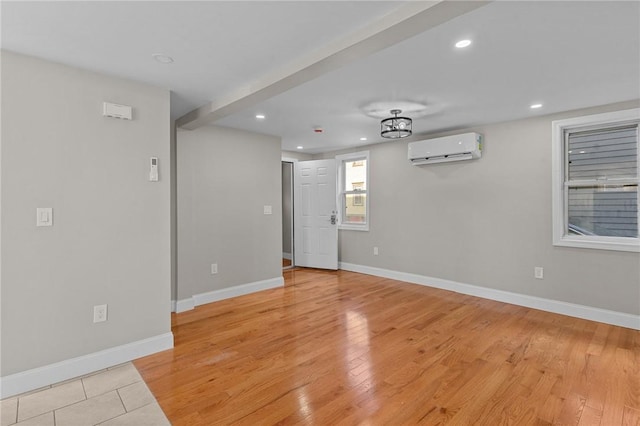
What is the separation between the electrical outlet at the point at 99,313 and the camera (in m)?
2.46

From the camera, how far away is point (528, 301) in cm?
390

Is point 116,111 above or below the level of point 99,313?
above

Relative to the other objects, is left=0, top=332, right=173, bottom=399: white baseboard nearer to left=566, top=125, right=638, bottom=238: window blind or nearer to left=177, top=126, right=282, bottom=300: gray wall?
left=177, top=126, right=282, bottom=300: gray wall

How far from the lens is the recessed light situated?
2.19 meters

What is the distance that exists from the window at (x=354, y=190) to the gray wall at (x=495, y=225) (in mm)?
327

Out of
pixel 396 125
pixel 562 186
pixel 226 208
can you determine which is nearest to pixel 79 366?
pixel 226 208

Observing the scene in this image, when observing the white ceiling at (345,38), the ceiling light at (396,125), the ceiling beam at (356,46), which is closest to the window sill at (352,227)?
the ceiling light at (396,125)

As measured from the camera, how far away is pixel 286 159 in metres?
6.21

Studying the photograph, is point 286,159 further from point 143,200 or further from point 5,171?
point 5,171

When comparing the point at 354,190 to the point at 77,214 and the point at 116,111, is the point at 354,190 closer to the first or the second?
the point at 116,111

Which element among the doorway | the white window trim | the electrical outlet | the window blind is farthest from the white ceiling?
the doorway

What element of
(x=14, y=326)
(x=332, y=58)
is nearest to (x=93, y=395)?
(x=14, y=326)

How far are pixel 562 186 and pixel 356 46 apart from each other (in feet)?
10.7

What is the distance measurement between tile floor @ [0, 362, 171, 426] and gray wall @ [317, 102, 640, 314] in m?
4.00
